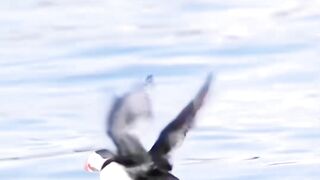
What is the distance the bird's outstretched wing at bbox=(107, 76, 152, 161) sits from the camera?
6047mm

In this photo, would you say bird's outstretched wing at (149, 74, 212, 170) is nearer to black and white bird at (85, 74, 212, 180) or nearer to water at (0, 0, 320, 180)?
black and white bird at (85, 74, 212, 180)

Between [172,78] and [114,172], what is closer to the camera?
[114,172]

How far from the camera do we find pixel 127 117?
6113 mm

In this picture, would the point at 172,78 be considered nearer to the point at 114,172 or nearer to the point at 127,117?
the point at 114,172

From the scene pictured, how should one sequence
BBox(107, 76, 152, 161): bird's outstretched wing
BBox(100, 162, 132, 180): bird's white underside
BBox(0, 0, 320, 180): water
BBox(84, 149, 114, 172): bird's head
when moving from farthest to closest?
1. BBox(0, 0, 320, 180): water
2. BBox(84, 149, 114, 172): bird's head
3. BBox(100, 162, 132, 180): bird's white underside
4. BBox(107, 76, 152, 161): bird's outstretched wing

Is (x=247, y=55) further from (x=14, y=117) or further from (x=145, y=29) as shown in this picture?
(x=14, y=117)

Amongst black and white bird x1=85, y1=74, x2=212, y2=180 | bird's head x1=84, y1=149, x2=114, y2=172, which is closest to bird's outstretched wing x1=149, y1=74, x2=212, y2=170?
black and white bird x1=85, y1=74, x2=212, y2=180

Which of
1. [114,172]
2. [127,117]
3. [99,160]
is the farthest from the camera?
[99,160]

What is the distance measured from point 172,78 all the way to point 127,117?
16.5ft

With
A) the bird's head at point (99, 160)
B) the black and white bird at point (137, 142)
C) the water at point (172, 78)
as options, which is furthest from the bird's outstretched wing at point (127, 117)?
the bird's head at point (99, 160)

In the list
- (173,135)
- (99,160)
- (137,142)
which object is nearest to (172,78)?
(99,160)

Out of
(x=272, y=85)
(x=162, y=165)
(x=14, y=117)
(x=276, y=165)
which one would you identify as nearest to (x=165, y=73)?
(x=272, y=85)

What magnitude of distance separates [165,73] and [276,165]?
2.51 metres

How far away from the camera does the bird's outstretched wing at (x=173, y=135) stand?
6398 millimetres
